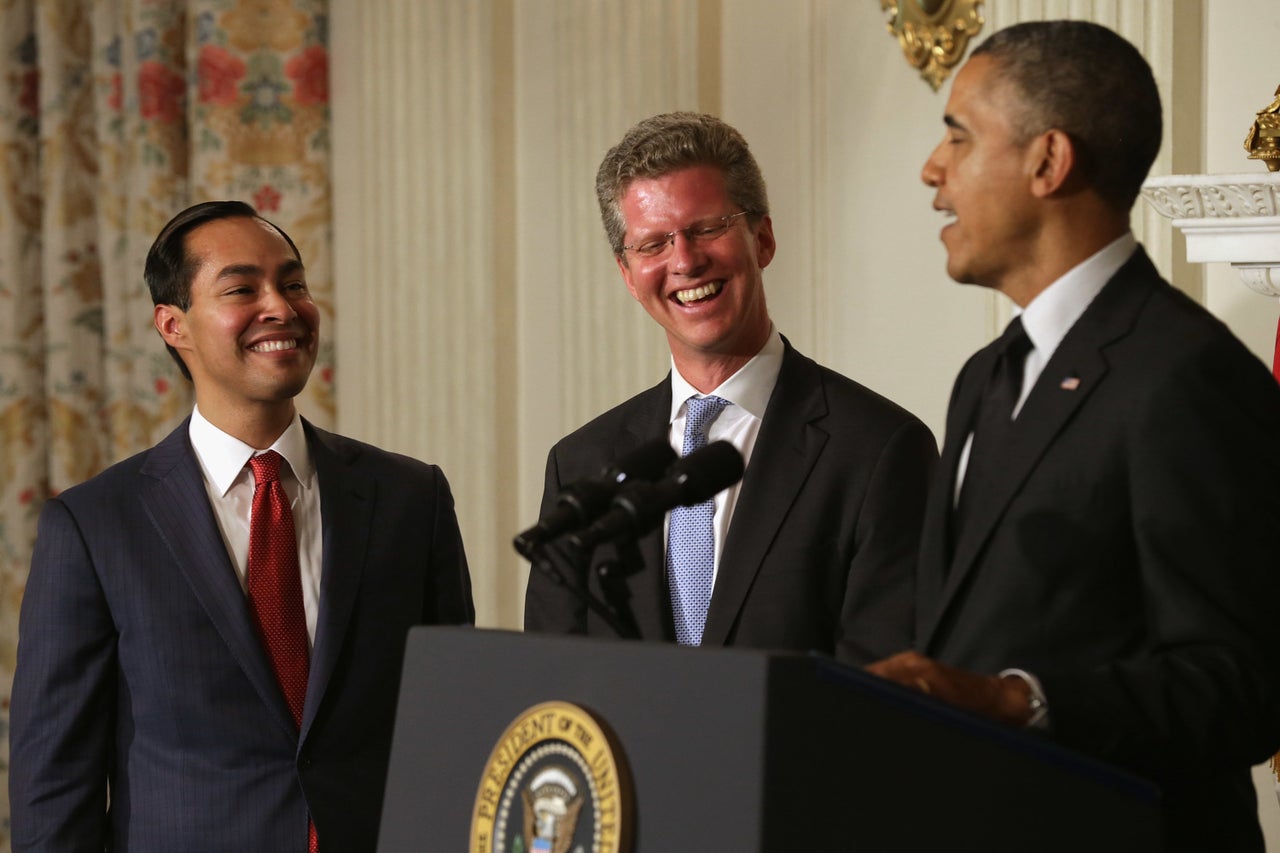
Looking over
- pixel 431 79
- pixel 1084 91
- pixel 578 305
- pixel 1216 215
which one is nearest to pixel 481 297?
pixel 578 305

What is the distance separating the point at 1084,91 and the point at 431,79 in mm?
3406

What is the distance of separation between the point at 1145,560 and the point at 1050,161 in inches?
15.6

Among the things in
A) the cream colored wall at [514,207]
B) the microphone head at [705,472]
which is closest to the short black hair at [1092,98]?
the microphone head at [705,472]

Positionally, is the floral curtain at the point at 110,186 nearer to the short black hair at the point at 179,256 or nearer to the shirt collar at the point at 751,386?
the short black hair at the point at 179,256

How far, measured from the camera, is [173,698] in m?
2.33

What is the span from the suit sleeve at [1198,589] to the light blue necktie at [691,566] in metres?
0.81

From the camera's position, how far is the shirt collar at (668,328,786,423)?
226cm

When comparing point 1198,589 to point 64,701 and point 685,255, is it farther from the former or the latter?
point 64,701

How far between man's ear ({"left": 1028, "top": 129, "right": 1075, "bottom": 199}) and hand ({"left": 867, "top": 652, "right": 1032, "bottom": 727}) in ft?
1.58

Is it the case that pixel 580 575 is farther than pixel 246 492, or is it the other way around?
pixel 246 492

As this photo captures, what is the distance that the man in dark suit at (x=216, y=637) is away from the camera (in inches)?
91.8

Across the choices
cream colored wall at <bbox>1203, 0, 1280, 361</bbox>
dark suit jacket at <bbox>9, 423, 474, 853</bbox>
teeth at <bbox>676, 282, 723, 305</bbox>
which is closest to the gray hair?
teeth at <bbox>676, 282, 723, 305</bbox>

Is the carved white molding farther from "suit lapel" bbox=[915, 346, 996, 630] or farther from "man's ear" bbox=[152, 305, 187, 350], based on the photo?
"man's ear" bbox=[152, 305, 187, 350]

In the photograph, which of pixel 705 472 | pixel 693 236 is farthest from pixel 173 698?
pixel 705 472
